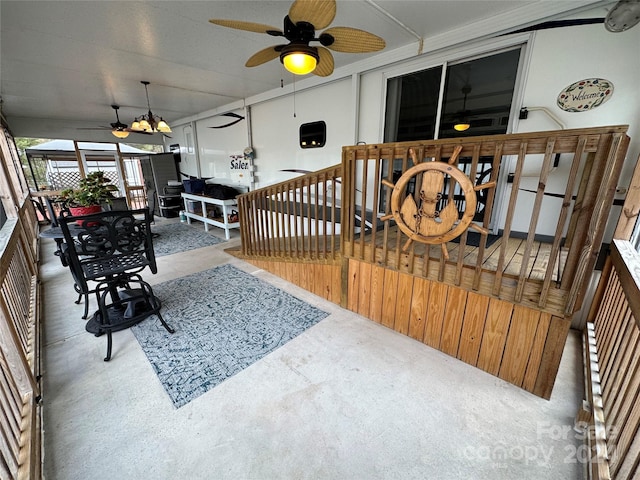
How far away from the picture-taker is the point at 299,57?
2096 mm

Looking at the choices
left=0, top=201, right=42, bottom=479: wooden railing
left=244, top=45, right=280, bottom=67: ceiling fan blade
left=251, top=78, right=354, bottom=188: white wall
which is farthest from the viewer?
left=251, top=78, right=354, bottom=188: white wall

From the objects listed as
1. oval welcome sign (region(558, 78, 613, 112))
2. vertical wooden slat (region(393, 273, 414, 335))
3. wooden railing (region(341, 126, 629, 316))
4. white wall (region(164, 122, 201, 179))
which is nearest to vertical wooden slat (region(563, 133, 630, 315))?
wooden railing (region(341, 126, 629, 316))

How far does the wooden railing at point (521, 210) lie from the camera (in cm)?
142

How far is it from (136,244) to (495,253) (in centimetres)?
320

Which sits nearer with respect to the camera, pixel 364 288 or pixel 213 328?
pixel 213 328

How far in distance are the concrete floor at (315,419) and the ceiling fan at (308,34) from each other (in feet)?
7.93

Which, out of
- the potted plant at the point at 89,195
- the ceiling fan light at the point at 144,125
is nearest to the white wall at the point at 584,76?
the potted plant at the point at 89,195

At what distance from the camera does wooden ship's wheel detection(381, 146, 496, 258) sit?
5.83 feet

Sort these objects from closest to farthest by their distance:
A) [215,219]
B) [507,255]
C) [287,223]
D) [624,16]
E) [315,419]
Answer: [315,419], [624,16], [507,255], [287,223], [215,219]

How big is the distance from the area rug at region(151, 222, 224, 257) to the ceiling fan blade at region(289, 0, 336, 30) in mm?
4209

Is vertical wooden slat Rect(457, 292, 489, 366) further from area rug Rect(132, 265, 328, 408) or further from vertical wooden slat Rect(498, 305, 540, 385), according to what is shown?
area rug Rect(132, 265, 328, 408)

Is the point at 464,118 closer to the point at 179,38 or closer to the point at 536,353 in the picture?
the point at 536,353

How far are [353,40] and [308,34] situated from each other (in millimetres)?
390

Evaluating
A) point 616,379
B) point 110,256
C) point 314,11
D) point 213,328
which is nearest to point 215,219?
point 110,256
